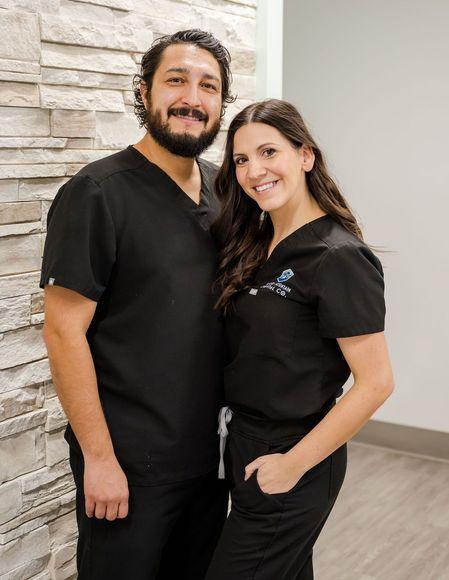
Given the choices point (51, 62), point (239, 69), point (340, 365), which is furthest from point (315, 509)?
point (239, 69)

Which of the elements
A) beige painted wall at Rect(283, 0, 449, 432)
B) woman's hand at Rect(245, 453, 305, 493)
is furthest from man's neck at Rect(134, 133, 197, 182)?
beige painted wall at Rect(283, 0, 449, 432)

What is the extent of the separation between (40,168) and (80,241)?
0.32 m

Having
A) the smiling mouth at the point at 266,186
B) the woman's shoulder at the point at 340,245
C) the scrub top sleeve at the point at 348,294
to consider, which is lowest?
the scrub top sleeve at the point at 348,294

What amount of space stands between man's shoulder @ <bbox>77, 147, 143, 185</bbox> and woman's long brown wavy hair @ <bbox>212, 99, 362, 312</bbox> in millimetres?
190

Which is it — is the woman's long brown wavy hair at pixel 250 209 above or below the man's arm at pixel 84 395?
above

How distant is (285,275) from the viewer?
1495 mm

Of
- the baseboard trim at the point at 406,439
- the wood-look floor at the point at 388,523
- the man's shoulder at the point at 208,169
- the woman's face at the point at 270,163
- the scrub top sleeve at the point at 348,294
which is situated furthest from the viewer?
the baseboard trim at the point at 406,439

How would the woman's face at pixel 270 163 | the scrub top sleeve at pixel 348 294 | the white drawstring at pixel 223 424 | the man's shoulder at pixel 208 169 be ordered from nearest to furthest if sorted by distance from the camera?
the scrub top sleeve at pixel 348 294, the woman's face at pixel 270 163, the white drawstring at pixel 223 424, the man's shoulder at pixel 208 169

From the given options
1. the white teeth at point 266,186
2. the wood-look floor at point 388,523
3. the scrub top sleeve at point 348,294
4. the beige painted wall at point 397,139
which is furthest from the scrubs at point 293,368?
the beige painted wall at point 397,139

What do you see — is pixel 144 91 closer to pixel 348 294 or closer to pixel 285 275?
pixel 285 275

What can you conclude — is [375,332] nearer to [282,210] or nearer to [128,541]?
[282,210]

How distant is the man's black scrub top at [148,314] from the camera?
150 cm

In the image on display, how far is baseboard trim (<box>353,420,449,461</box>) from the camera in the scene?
11.1 ft

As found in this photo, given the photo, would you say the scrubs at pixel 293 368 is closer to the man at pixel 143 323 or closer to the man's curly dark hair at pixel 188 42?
the man at pixel 143 323
